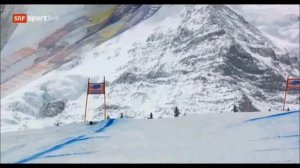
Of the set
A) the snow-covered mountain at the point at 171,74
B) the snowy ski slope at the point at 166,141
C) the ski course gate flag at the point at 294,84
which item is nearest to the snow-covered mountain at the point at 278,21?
the snow-covered mountain at the point at 171,74

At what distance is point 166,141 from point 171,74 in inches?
24.2

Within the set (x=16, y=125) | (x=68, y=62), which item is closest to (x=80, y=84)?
(x=68, y=62)

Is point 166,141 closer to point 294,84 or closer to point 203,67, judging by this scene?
point 203,67

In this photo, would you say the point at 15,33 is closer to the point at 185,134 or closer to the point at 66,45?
the point at 66,45

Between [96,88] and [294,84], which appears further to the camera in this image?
[294,84]

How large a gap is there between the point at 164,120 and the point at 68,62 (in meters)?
1.00

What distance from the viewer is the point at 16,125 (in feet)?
17.9

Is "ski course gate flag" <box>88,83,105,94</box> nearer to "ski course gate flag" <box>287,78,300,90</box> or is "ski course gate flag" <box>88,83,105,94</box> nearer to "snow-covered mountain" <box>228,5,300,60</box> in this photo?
"snow-covered mountain" <box>228,5,300,60</box>

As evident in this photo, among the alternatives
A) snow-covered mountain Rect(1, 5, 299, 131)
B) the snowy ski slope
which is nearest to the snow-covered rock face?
snow-covered mountain Rect(1, 5, 299, 131)

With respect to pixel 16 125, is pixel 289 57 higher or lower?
higher

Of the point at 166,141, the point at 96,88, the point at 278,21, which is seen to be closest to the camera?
the point at 166,141

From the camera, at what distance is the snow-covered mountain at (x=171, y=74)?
5.52 meters

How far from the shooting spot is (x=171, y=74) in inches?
223

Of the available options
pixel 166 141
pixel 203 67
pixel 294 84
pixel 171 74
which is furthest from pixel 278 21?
pixel 166 141
